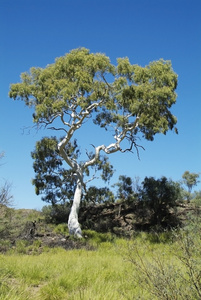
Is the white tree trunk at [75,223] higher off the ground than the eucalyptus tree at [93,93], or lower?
lower

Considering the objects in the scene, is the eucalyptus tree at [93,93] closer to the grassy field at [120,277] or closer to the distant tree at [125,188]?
the distant tree at [125,188]

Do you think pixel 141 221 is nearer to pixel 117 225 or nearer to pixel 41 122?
pixel 117 225

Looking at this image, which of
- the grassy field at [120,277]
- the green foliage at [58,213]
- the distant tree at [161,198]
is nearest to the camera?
the grassy field at [120,277]

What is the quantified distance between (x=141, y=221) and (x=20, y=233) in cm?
735

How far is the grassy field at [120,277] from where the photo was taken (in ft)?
14.9

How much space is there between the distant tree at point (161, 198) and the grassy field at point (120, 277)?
12000mm

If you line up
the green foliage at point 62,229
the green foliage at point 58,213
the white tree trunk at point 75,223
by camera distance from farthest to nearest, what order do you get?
1. the green foliage at point 58,213
2. the green foliage at point 62,229
3. the white tree trunk at point 75,223

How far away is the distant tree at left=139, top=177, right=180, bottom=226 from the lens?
21.2 meters

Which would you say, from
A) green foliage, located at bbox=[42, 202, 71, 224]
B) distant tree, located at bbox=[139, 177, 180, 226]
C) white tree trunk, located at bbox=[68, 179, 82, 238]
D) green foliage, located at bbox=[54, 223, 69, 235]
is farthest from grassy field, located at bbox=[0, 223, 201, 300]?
green foliage, located at bbox=[42, 202, 71, 224]

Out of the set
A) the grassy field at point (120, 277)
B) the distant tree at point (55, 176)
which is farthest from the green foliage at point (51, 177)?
the grassy field at point (120, 277)

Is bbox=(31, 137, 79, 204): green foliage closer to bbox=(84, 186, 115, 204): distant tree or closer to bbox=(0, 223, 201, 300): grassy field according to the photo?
bbox=(84, 186, 115, 204): distant tree

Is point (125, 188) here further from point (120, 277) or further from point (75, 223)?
point (120, 277)

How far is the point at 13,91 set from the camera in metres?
21.5

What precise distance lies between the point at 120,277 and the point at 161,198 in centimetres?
1391
